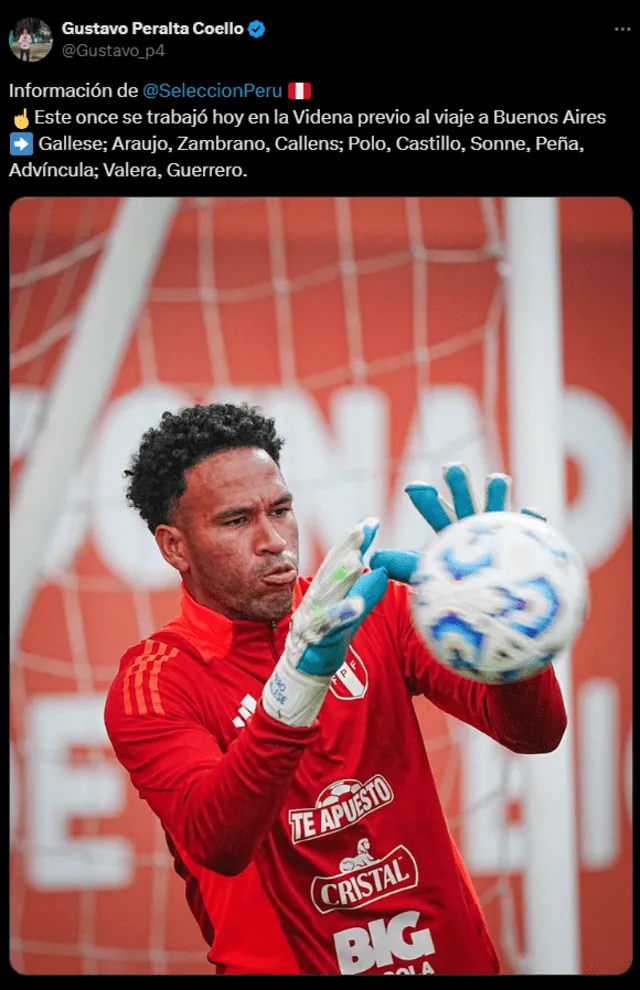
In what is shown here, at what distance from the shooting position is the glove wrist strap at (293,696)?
4.96 feet

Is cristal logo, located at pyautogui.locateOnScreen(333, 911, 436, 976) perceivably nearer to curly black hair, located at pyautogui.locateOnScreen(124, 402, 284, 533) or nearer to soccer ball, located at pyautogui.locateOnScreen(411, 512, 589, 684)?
soccer ball, located at pyautogui.locateOnScreen(411, 512, 589, 684)

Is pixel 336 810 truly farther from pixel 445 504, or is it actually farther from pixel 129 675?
pixel 445 504

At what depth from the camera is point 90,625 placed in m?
4.30

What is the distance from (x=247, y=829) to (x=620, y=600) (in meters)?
3.41

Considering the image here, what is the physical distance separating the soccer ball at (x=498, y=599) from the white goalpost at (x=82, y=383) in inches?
38.7

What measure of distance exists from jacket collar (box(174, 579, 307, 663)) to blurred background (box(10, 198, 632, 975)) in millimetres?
2030

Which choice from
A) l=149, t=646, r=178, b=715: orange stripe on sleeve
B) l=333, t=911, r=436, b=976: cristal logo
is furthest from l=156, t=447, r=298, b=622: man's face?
l=333, t=911, r=436, b=976: cristal logo

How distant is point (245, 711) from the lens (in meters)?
1.82

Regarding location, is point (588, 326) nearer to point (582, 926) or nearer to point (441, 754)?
point (441, 754)

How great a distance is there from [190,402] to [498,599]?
9.85 ft
